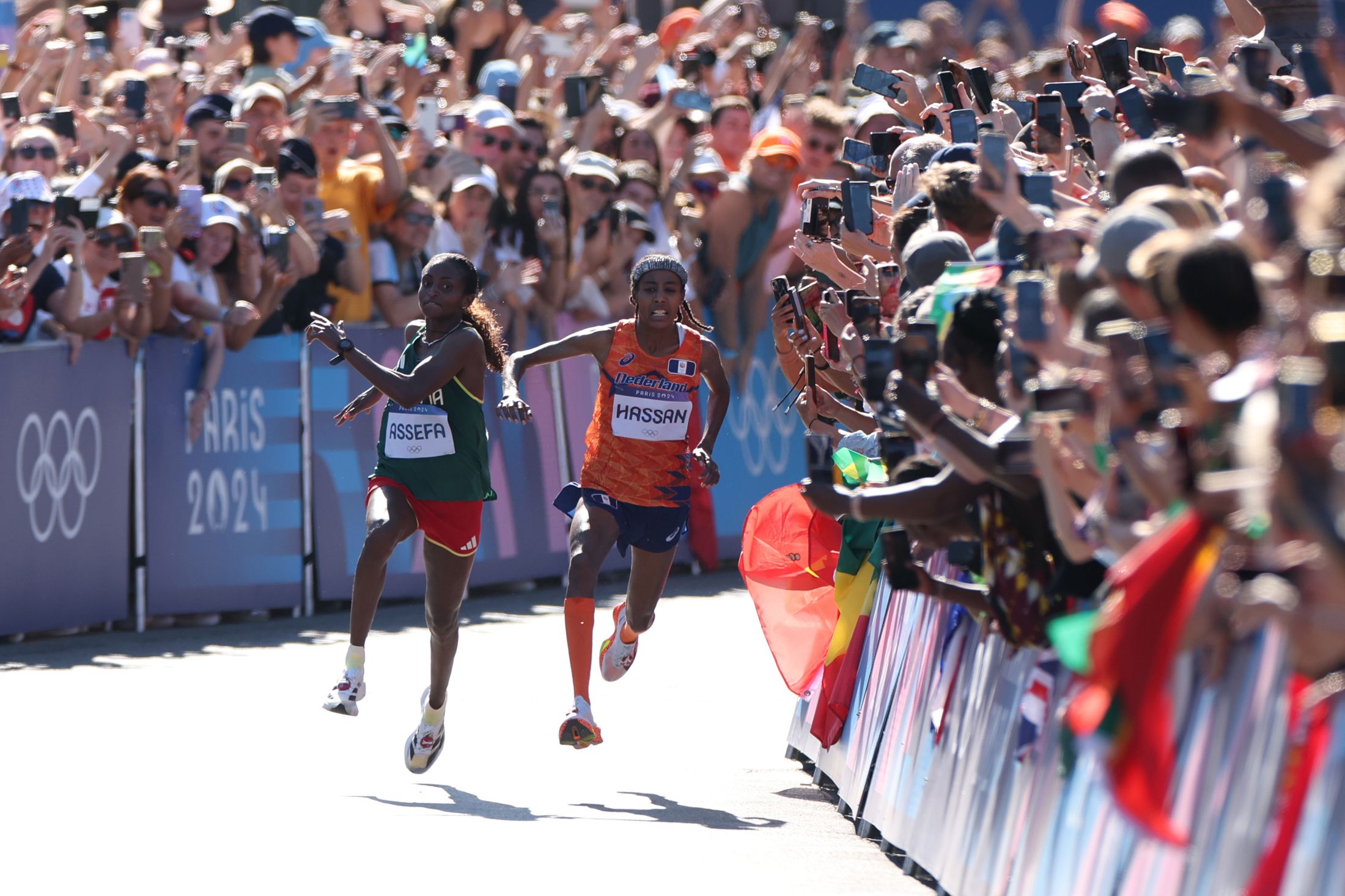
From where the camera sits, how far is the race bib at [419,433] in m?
8.51

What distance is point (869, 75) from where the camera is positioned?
9.18m

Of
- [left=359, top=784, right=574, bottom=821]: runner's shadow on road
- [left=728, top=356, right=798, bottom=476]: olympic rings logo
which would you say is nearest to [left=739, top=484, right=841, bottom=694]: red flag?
[left=359, top=784, right=574, bottom=821]: runner's shadow on road

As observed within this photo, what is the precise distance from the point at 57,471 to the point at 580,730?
4.82m

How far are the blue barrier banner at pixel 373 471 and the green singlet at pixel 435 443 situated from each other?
403cm

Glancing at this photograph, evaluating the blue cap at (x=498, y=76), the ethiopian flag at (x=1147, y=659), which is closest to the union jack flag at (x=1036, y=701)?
the ethiopian flag at (x=1147, y=659)

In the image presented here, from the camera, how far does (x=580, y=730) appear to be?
820 cm

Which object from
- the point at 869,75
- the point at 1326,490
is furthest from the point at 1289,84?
the point at 1326,490

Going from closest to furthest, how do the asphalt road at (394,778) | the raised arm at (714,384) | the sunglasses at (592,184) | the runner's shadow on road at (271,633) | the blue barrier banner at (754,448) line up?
the asphalt road at (394,778) < the raised arm at (714,384) < the runner's shadow on road at (271,633) < the sunglasses at (592,184) < the blue barrier banner at (754,448)

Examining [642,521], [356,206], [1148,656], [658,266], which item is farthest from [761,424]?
[1148,656]

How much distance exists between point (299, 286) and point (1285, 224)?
382 inches

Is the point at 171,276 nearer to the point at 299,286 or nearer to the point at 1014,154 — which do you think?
the point at 299,286

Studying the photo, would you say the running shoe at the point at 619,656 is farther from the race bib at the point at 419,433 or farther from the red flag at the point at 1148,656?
the red flag at the point at 1148,656

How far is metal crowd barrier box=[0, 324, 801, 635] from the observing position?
11.6 metres

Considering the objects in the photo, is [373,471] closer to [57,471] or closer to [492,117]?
[57,471]
